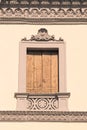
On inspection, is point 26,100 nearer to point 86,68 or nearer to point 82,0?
point 86,68

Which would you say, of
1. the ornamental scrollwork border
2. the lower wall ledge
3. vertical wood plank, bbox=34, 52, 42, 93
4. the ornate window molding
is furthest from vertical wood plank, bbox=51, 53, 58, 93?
the ornamental scrollwork border

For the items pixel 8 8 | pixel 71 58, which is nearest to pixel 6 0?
pixel 8 8

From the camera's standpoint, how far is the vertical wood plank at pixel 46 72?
16391 mm

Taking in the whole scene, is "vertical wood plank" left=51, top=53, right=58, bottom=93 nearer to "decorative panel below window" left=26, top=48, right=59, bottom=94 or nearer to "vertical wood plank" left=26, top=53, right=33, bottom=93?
"decorative panel below window" left=26, top=48, right=59, bottom=94

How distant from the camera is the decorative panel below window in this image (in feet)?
53.7

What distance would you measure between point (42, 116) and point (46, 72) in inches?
60.9

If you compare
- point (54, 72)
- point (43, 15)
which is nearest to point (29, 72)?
point (54, 72)

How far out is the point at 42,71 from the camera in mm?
16594

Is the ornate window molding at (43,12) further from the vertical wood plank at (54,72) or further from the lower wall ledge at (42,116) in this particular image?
the lower wall ledge at (42,116)

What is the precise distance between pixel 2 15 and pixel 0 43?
95 centimetres

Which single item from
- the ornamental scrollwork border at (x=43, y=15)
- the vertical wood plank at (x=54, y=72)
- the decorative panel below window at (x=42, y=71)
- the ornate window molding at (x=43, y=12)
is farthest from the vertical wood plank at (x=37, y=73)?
the ornamental scrollwork border at (x=43, y=15)

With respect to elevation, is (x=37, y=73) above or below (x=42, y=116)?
above

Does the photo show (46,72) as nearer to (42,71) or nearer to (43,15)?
(42,71)

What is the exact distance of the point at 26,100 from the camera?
631 inches
